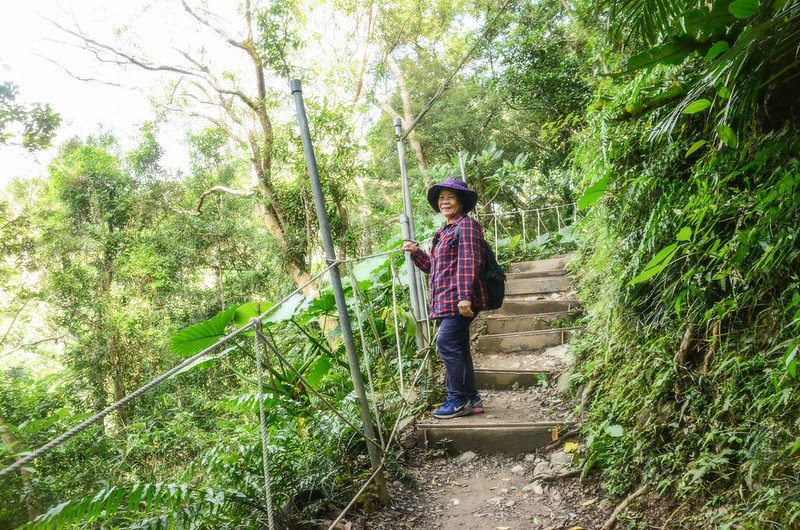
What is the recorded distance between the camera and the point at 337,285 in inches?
81.0

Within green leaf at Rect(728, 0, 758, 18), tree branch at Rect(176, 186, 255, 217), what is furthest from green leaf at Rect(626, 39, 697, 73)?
tree branch at Rect(176, 186, 255, 217)

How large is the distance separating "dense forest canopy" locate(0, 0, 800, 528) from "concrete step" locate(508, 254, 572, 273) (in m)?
0.44

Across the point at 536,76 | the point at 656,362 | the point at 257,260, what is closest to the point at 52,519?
the point at 656,362

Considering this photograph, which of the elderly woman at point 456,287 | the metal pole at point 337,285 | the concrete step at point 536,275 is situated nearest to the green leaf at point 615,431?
the elderly woman at point 456,287

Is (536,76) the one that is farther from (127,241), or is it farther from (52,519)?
(127,241)

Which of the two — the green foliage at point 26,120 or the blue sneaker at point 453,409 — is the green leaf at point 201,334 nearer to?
the blue sneaker at point 453,409

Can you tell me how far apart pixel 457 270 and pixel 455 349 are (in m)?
0.45

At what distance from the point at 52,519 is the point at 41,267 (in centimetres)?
950

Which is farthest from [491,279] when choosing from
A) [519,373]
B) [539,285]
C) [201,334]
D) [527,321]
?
[539,285]

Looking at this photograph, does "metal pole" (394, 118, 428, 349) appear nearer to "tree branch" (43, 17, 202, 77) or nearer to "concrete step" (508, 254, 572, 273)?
"concrete step" (508, 254, 572, 273)

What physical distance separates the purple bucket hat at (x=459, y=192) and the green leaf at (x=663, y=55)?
1.35m

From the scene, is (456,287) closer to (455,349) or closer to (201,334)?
(455,349)

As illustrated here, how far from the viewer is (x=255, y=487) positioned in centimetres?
196

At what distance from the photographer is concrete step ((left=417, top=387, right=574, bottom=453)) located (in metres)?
2.59
